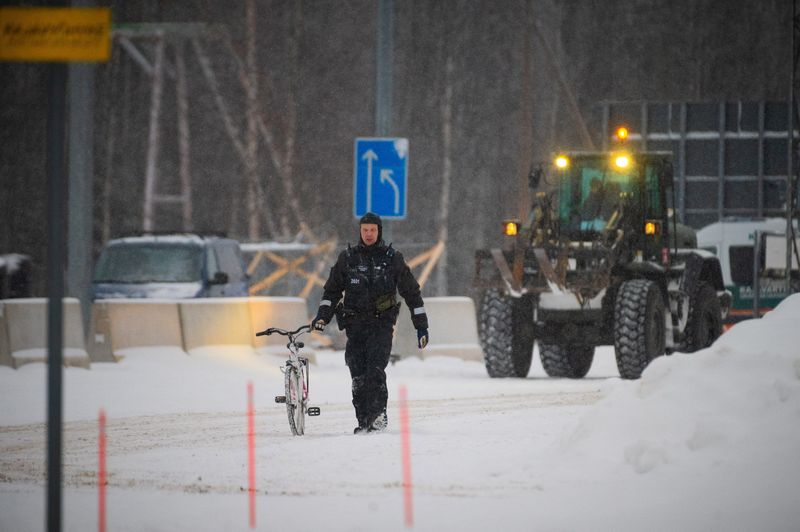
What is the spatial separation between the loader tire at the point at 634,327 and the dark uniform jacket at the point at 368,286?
6.99 meters

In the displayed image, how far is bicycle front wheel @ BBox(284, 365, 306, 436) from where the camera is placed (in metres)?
13.1

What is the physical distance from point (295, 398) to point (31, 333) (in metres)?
7.97

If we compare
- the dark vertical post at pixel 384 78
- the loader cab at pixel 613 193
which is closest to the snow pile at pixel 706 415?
the loader cab at pixel 613 193

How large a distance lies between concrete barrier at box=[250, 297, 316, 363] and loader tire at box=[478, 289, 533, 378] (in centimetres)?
245

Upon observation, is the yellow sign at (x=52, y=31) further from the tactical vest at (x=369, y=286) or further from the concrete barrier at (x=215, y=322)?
the concrete barrier at (x=215, y=322)

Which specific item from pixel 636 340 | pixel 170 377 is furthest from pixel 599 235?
pixel 170 377

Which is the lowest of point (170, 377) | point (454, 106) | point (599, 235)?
point (170, 377)

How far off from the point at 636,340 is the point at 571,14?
2377cm

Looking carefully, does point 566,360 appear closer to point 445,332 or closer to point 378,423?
point 445,332

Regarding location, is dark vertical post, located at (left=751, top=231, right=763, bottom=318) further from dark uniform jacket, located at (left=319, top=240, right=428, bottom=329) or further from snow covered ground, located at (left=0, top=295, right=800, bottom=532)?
dark uniform jacket, located at (left=319, top=240, right=428, bottom=329)

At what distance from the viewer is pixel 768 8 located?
42875 mm

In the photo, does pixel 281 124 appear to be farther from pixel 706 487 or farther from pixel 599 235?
pixel 706 487

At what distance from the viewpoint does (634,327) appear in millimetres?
20000

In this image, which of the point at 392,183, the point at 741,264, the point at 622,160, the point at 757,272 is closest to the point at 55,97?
the point at 392,183
